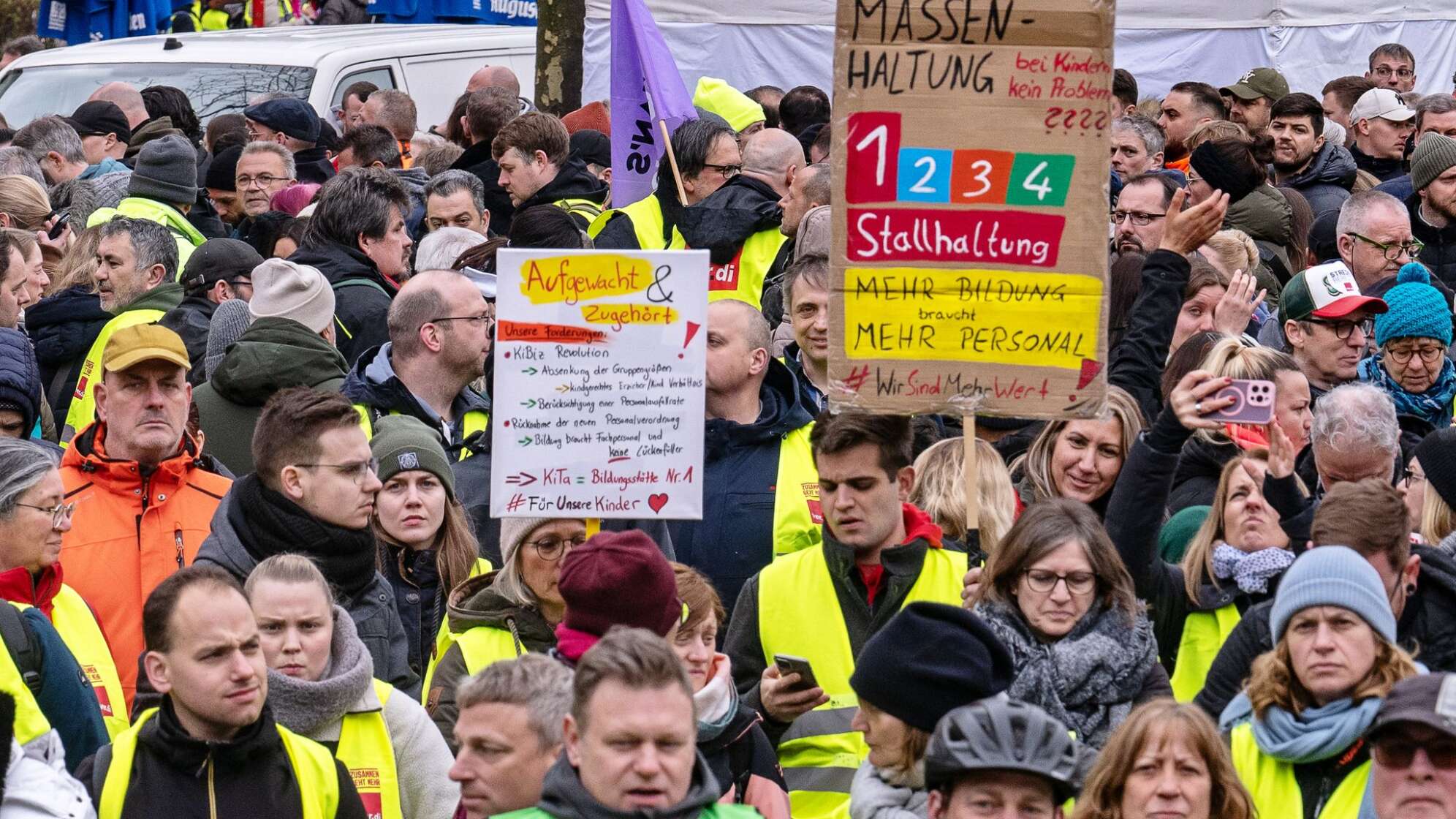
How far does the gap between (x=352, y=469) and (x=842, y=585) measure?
1399 mm

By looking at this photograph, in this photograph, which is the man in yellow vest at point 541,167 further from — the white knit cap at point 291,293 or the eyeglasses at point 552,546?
the eyeglasses at point 552,546

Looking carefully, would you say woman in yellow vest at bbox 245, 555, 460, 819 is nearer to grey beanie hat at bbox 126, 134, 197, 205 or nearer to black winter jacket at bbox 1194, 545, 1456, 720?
black winter jacket at bbox 1194, 545, 1456, 720

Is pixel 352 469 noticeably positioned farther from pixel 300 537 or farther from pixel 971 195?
pixel 971 195

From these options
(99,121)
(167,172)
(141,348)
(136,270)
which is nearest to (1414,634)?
(141,348)

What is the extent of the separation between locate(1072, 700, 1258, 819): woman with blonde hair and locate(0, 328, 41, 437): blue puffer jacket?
4158 mm

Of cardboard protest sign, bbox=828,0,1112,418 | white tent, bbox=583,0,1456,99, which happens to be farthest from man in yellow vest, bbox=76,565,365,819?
white tent, bbox=583,0,1456,99

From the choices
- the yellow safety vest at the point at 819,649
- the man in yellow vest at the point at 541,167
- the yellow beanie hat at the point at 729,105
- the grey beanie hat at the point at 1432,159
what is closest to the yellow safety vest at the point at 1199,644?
the yellow safety vest at the point at 819,649

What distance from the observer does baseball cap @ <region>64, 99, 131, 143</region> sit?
1264 centimetres

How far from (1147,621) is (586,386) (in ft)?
5.31

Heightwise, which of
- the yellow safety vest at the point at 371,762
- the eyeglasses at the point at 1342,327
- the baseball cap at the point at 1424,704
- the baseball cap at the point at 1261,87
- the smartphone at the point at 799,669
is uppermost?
the baseball cap at the point at 1261,87

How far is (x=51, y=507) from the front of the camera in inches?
228

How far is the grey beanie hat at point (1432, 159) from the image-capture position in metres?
9.86

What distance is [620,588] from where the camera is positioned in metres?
5.03

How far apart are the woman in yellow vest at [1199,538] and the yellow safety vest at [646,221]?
387 cm
